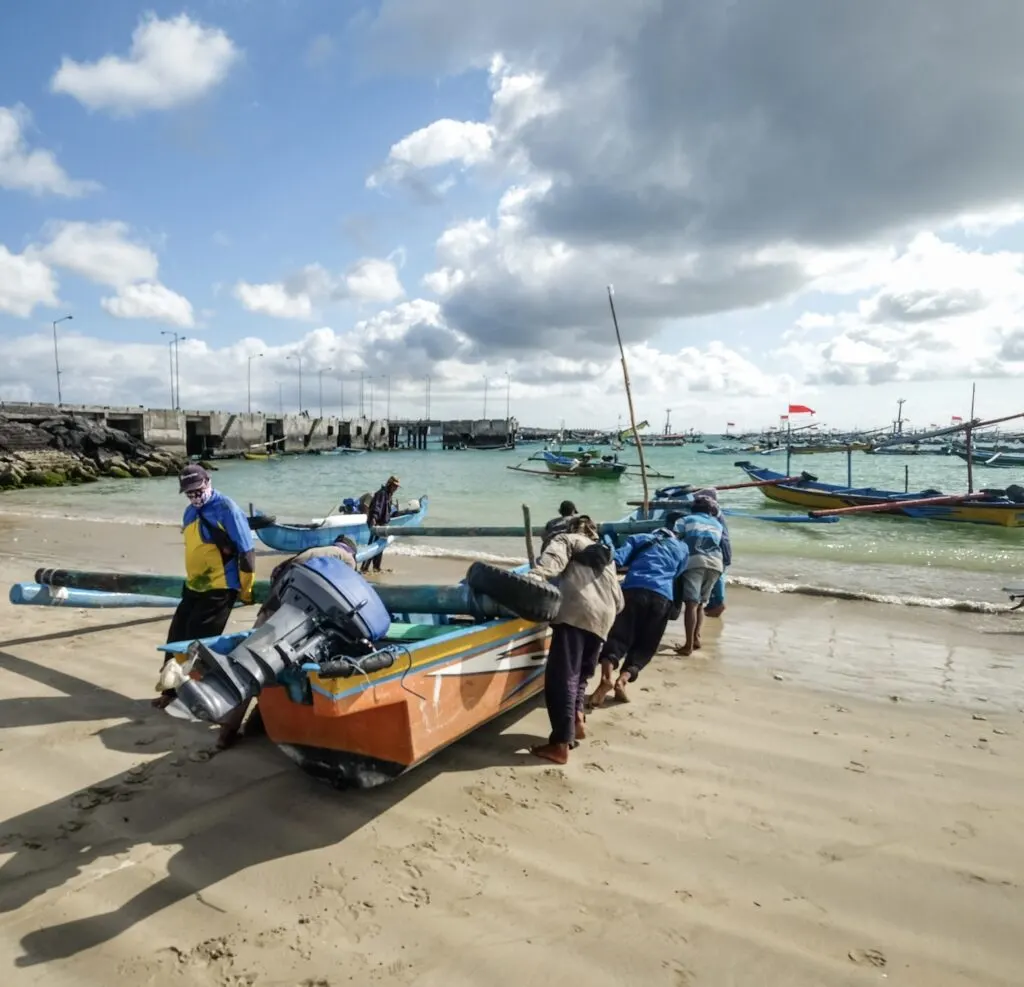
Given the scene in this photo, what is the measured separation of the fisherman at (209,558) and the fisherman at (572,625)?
228 centimetres

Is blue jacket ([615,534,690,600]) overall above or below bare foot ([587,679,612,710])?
above

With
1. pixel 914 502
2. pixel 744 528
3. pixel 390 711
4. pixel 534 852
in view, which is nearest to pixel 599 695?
pixel 534 852

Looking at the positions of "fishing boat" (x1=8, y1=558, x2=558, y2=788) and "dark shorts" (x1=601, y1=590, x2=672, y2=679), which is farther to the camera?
"dark shorts" (x1=601, y1=590, x2=672, y2=679)

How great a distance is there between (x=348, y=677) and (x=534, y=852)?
1.26 meters

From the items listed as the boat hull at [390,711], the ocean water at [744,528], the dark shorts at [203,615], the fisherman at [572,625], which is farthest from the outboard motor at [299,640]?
the ocean water at [744,528]

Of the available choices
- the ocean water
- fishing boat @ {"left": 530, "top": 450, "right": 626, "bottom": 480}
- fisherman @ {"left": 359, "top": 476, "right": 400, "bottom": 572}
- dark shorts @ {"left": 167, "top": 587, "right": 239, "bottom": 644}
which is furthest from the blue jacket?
fishing boat @ {"left": 530, "top": 450, "right": 626, "bottom": 480}

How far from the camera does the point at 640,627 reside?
5.52 metres

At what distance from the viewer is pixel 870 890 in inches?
122

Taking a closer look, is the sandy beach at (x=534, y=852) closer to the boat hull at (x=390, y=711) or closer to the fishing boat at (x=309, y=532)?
the boat hull at (x=390, y=711)

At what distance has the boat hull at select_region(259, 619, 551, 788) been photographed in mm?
3268

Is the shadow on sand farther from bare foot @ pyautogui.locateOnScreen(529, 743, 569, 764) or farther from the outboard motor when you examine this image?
the outboard motor

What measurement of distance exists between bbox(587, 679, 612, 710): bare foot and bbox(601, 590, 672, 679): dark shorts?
31 centimetres

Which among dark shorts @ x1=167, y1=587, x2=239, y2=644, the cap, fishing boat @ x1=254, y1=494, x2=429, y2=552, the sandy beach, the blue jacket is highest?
the cap

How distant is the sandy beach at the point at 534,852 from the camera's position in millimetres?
2617
